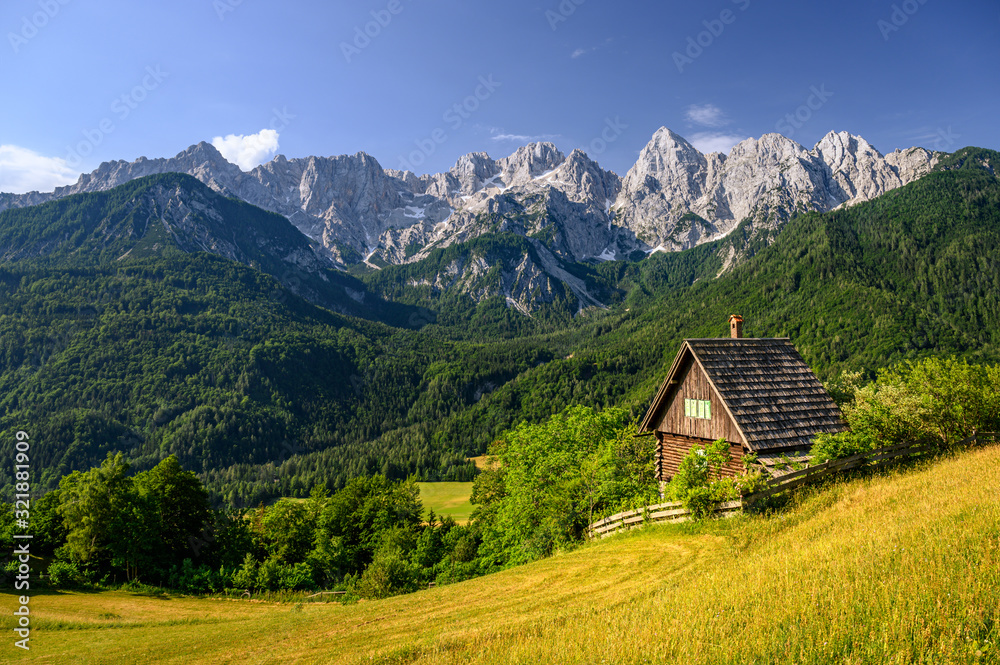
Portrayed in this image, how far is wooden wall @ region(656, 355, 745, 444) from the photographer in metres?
24.4

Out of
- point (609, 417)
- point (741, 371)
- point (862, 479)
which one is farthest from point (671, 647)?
point (609, 417)

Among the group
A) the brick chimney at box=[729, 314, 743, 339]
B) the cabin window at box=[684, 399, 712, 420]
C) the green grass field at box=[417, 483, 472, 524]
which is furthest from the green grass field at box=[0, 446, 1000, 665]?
the green grass field at box=[417, 483, 472, 524]

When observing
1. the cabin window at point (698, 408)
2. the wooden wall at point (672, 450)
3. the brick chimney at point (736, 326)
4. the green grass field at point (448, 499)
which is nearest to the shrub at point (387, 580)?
the wooden wall at point (672, 450)

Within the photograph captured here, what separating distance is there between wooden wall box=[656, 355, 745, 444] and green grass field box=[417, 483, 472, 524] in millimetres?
75866

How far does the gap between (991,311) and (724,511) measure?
258187 mm

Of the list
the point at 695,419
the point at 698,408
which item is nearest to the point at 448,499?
the point at 695,419

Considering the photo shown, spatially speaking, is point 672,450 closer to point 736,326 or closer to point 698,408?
point 698,408

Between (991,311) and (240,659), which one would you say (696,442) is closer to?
(240,659)

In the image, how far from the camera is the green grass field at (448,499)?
4272 inches

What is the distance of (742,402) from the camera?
23719 millimetres

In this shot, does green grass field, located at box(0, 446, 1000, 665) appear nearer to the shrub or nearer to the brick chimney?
the shrub

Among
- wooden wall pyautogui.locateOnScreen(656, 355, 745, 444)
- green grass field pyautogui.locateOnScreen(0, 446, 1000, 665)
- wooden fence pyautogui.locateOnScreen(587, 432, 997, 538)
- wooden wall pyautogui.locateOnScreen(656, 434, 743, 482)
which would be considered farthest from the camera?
wooden wall pyautogui.locateOnScreen(656, 434, 743, 482)

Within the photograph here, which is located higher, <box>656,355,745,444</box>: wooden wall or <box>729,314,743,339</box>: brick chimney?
<box>729,314,743,339</box>: brick chimney

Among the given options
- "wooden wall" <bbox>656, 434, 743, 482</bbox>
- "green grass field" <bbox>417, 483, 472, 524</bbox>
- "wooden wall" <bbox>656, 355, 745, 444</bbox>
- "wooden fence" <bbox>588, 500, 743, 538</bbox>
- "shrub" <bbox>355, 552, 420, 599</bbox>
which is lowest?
"green grass field" <bbox>417, 483, 472, 524</bbox>
